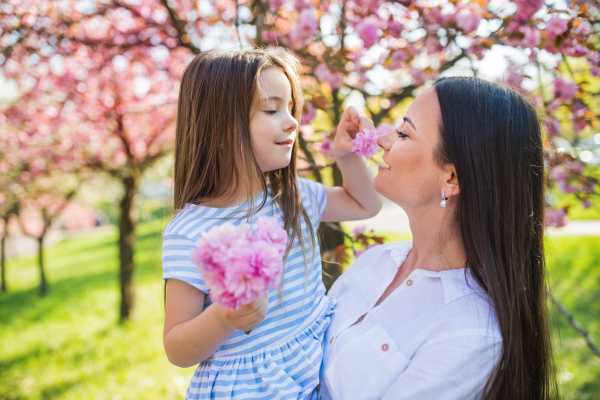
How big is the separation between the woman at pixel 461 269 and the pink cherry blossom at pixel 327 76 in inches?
44.0

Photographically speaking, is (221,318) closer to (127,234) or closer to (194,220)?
(194,220)

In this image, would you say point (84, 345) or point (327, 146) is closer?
point (327, 146)

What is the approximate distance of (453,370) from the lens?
1.03 m

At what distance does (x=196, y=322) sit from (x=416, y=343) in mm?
643

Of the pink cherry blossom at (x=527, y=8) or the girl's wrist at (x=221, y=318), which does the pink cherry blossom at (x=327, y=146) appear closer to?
the pink cherry blossom at (x=527, y=8)

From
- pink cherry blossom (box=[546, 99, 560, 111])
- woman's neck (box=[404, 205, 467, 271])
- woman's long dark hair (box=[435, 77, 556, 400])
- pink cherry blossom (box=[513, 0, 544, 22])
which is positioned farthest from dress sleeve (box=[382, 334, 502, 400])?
pink cherry blossom (box=[546, 99, 560, 111])

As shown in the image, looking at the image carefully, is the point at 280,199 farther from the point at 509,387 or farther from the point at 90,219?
the point at 90,219

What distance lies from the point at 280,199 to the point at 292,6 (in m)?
2.30

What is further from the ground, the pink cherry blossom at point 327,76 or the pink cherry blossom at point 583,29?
the pink cherry blossom at point 583,29

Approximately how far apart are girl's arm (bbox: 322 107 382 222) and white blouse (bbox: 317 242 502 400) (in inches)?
16.1

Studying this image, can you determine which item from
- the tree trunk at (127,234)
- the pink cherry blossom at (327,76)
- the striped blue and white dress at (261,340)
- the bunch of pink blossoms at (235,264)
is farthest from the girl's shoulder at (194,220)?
the tree trunk at (127,234)

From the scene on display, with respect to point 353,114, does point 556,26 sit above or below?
above

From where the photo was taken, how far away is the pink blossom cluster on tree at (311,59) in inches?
88.3

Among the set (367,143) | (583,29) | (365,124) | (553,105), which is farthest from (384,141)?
(553,105)
